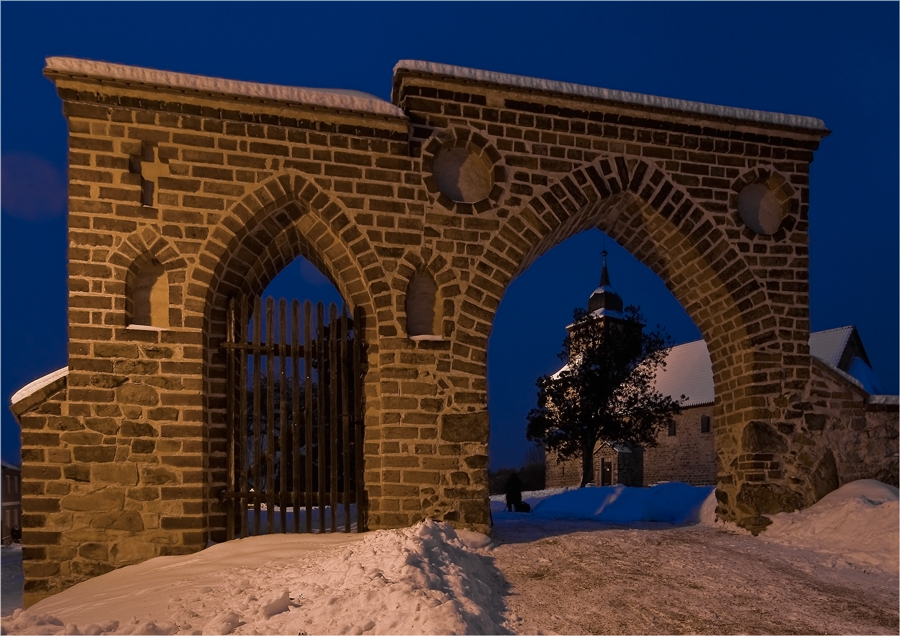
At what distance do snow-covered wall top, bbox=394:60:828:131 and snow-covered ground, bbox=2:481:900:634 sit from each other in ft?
15.0

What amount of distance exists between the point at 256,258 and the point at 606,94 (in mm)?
4376

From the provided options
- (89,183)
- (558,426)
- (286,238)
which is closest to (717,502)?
(286,238)

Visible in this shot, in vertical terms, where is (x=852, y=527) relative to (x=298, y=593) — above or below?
below

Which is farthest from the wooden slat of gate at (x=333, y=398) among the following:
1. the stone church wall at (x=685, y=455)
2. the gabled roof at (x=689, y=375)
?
the gabled roof at (x=689, y=375)

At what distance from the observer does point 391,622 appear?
3852mm

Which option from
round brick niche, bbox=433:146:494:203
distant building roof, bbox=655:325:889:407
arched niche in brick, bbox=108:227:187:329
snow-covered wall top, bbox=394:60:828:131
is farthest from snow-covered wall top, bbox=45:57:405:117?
distant building roof, bbox=655:325:889:407

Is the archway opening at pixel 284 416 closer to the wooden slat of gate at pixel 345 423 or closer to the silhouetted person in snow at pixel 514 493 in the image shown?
the wooden slat of gate at pixel 345 423

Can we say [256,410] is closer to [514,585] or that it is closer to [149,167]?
[149,167]

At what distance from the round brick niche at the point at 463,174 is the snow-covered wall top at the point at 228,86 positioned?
0.74m

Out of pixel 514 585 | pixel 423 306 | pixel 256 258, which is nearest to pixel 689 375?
pixel 423 306

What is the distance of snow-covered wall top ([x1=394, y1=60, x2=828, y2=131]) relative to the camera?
7473mm

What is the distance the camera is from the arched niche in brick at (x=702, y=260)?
7.92m

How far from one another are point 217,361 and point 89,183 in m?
2.07

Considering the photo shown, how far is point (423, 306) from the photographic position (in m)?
7.46
